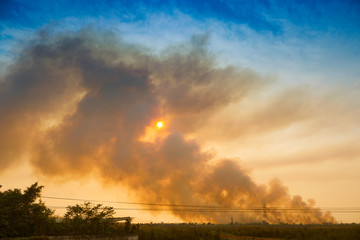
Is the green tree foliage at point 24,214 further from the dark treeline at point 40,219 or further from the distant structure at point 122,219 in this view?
the distant structure at point 122,219

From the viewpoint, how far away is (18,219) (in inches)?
1316

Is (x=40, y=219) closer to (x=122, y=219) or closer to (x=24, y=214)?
(x=24, y=214)

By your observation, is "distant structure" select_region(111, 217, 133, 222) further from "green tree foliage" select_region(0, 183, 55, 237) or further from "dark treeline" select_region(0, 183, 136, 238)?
"green tree foliage" select_region(0, 183, 55, 237)

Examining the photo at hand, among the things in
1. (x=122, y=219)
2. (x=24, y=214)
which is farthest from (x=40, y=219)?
(x=122, y=219)

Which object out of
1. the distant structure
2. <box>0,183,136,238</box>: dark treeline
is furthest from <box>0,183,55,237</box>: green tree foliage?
the distant structure

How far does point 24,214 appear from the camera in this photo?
114 feet

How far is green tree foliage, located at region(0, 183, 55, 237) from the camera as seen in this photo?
107ft

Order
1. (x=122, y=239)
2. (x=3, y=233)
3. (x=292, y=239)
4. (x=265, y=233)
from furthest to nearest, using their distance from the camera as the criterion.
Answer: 1. (x=265, y=233)
2. (x=292, y=239)
3. (x=122, y=239)
4. (x=3, y=233)

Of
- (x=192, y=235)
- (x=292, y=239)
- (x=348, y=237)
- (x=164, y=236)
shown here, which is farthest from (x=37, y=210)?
(x=348, y=237)

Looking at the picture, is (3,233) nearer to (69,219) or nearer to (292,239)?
(69,219)

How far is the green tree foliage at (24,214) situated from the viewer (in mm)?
32500

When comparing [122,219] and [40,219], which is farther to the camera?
[122,219]

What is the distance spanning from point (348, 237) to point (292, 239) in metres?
8.94

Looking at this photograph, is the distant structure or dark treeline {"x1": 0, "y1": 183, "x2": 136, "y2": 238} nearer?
dark treeline {"x1": 0, "y1": 183, "x2": 136, "y2": 238}
